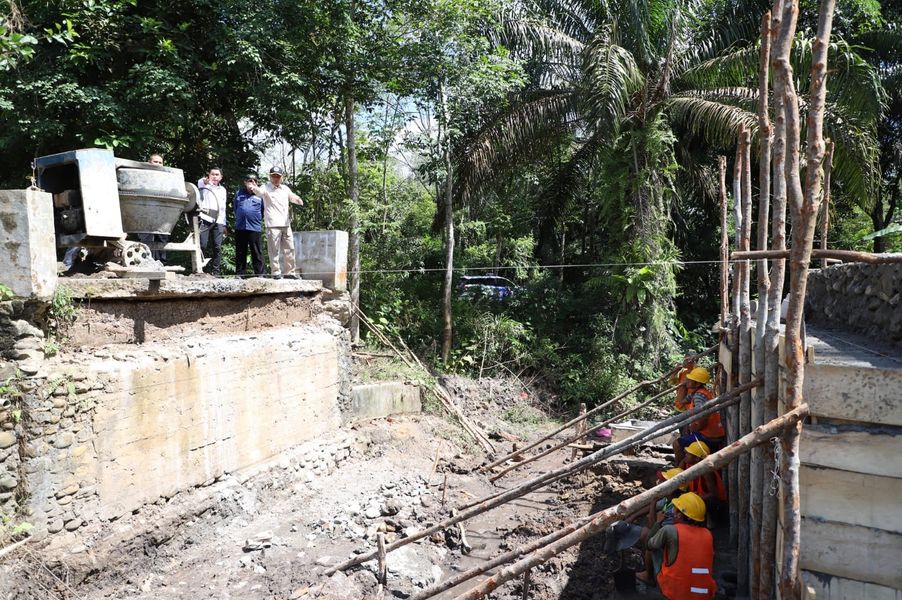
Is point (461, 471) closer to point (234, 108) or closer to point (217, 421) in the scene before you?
point (217, 421)

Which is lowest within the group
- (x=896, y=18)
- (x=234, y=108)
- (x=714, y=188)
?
(x=714, y=188)

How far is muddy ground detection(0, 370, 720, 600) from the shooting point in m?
5.36

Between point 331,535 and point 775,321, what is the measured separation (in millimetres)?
5067

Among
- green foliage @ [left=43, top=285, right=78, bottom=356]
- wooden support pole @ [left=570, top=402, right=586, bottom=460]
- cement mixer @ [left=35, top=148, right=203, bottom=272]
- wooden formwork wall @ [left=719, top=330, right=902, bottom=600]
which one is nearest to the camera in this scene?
wooden formwork wall @ [left=719, top=330, right=902, bottom=600]

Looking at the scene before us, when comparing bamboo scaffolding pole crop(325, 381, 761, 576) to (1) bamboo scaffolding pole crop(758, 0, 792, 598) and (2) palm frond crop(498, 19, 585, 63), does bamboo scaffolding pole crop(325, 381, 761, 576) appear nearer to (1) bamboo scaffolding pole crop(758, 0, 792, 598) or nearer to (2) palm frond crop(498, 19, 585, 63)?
(1) bamboo scaffolding pole crop(758, 0, 792, 598)

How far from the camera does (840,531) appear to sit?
133 inches

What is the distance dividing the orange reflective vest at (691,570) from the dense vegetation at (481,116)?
26.0 ft

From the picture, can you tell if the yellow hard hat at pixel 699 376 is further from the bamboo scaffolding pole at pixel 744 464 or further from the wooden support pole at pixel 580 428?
the wooden support pole at pixel 580 428

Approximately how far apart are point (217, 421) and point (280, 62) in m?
7.60

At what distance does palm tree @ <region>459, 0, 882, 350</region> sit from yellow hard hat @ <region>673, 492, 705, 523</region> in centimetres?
787

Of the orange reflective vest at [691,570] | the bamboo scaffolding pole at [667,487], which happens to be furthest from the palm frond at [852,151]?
the bamboo scaffolding pole at [667,487]

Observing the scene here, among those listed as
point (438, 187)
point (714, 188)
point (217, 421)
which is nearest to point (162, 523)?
point (217, 421)

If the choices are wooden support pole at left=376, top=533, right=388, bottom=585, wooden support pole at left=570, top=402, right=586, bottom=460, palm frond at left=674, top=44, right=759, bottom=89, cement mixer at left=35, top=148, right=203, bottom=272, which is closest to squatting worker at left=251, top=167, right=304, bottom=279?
cement mixer at left=35, top=148, right=203, bottom=272

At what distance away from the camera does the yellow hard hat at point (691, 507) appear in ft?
15.9
